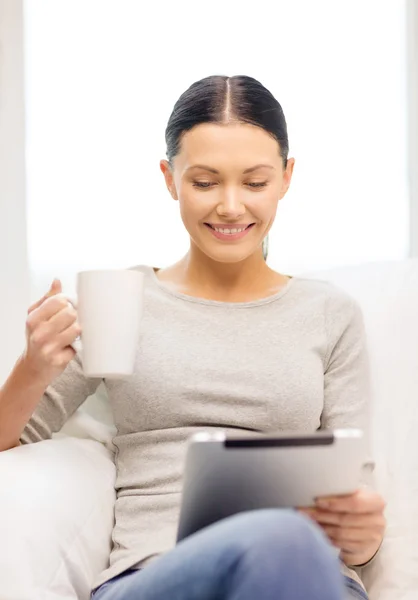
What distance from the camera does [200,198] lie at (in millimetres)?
1266

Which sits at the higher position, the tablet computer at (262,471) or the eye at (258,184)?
the eye at (258,184)

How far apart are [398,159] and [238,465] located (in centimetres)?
119

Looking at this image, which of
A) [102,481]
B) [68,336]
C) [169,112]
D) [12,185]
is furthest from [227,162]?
[12,185]

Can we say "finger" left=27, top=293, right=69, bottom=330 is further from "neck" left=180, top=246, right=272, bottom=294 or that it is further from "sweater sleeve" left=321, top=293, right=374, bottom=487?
"sweater sleeve" left=321, top=293, right=374, bottom=487

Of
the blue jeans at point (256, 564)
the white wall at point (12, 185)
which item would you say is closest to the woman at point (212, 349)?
the blue jeans at point (256, 564)

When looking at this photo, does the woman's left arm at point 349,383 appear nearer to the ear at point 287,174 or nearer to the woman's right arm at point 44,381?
the ear at point 287,174

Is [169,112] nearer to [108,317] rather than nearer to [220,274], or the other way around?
[220,274]

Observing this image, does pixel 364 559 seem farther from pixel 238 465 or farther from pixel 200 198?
pixel 200 198

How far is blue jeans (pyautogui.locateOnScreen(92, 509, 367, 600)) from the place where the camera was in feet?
2.24

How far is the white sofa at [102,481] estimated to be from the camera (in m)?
1.04

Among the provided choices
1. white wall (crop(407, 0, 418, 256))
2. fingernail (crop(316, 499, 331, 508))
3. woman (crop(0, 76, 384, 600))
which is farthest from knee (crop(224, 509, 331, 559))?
white wall (crop(407, 0, 418, 256))

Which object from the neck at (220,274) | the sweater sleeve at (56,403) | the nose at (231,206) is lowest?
the sweater sleeve at (56,403)

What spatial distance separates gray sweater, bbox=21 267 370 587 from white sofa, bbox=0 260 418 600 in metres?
0.04

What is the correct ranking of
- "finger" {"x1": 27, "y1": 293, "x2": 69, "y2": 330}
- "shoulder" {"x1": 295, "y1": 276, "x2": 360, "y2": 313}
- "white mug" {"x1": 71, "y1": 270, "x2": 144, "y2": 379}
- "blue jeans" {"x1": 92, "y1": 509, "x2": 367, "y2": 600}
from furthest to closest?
"shoulder" {"x1": 295, "y1": 276, "x2": 360, "y2": 313} < "finger" {"x1": 27, "y1": 293, "x2": 69, "y2": 330} < "white mug" {"x1": 71, "y1": 270, "x2": 144, "y2": 379} < "blue jeans" {"x1": 92, "y1": 509, "x2": 367, "y2": 600}
